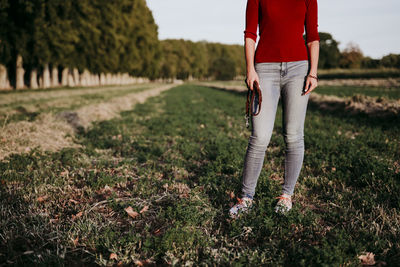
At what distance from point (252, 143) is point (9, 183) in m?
3.42

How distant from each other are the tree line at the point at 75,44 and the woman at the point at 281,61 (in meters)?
1.51

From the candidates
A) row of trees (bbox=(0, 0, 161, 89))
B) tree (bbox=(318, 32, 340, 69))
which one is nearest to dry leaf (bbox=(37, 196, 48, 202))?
row of trees (bbox=(0, 0, 161, 89))

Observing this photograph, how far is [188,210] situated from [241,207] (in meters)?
0.57

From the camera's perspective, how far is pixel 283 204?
8.50 ft

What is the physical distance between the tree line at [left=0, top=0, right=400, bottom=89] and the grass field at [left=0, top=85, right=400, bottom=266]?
2.05 metres

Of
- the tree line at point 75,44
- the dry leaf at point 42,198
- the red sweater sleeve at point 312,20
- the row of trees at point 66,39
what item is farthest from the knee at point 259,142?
the row of trees at point 66,39

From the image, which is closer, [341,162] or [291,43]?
[291,43]

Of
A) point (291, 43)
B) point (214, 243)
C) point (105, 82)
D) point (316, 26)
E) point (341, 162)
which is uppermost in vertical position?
point (105, 82)

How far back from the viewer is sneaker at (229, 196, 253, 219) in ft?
8.27

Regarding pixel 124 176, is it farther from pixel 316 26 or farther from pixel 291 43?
pixel 316 26

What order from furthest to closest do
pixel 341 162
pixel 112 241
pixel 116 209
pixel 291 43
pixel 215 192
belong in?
1. pixel 341 162
2. pixel 215 192
3. pixel 116 209
4. pixel 291 43
5. pixel 112 241

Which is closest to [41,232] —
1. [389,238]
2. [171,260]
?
[171,260]

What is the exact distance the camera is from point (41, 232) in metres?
2.26

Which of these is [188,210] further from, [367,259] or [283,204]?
[367,259]
